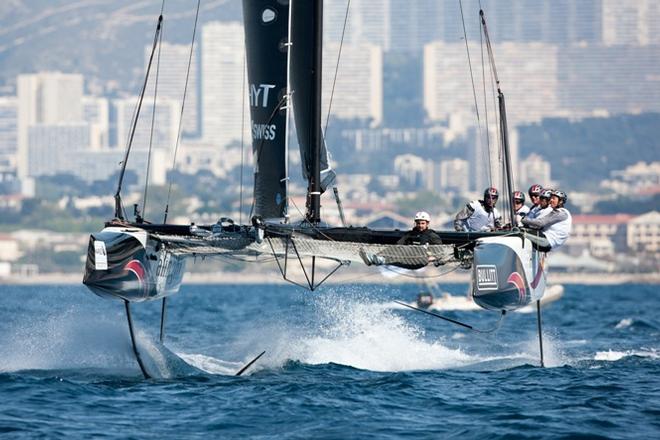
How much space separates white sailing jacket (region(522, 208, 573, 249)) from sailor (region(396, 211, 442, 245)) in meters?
0.96

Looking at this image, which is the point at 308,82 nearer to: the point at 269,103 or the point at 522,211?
the point at 269,103

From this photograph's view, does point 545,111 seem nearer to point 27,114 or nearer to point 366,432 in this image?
point 27,114

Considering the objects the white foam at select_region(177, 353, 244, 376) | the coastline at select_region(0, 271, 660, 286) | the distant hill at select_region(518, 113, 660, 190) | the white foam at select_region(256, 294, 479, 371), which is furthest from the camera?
the distant hill at select_region(518, 113, 660, 190)

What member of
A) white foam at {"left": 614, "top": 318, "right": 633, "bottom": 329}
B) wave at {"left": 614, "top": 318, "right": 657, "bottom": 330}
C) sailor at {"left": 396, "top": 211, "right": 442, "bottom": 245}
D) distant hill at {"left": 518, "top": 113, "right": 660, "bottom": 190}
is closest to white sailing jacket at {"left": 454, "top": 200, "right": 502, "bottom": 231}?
sailor at {"left": 396, "top": 211, "right": 442, "bottom": 245}

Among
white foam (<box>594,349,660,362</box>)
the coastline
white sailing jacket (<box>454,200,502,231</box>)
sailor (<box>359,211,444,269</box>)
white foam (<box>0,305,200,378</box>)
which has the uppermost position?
white sailing jacket (<box>454,200,502,231</box>)

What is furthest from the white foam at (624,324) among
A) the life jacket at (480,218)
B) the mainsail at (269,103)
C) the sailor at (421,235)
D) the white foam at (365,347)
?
the sailor at (421,235)

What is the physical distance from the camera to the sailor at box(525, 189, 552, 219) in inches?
529

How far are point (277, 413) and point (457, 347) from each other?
20.7 ft

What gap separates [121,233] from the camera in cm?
1275

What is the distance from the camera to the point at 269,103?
537 inches

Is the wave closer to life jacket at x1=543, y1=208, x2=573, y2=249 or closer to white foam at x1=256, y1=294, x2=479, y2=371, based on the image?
white foam at x1=256, y1=294, x2=479, y2=371

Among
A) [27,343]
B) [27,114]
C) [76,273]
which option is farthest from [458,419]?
[27,114]

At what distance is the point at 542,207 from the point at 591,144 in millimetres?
146704

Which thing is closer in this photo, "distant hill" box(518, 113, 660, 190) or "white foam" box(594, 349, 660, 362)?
"white foam" box(594, 349, 660, 362)
